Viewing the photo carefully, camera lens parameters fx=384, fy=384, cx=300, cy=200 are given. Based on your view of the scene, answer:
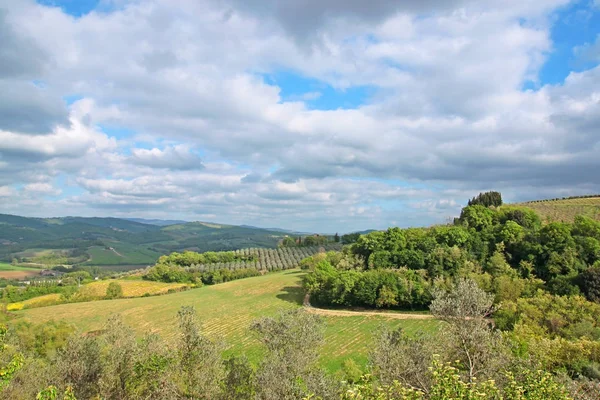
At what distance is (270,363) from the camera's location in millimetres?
23828

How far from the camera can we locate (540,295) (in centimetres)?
6322

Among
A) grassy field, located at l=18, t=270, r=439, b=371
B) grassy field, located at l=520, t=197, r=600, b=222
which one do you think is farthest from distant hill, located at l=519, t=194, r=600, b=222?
grassy field, located at l=18, t=270, r=439, b=371

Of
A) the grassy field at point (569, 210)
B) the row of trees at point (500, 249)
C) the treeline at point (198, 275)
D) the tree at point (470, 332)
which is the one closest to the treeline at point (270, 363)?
the tree at point (470, 332)

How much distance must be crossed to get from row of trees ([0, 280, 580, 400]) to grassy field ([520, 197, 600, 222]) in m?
105

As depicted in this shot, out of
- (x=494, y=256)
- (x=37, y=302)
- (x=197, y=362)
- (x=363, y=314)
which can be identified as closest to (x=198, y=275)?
(x=37, y=302)

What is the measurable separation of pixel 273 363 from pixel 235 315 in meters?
60.2

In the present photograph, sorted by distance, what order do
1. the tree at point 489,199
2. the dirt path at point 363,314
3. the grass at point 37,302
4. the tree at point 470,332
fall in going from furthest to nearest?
1. the tree at point 489,199
2. the grass at point 37,302
3. the dirt path at point 363,314
4. the tree at point 470,332

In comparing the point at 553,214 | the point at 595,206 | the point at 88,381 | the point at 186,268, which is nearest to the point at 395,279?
the point at 88,381

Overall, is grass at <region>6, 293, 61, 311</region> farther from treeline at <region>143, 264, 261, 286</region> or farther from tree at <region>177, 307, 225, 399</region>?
tree at <region>177, 307, 225, 399</region>

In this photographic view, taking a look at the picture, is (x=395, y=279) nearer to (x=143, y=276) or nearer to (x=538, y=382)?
(x=538, y=382)

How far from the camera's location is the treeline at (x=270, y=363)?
2102 centimetres

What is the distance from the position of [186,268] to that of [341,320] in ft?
334

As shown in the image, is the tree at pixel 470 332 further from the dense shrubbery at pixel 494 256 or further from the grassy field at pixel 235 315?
the dense shrubbery at pixel 494 256

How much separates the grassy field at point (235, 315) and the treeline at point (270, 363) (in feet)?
63.1
